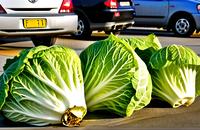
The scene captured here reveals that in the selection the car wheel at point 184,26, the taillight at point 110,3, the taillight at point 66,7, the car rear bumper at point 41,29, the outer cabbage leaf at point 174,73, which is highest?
the outer cabbage leaf at point 174,73

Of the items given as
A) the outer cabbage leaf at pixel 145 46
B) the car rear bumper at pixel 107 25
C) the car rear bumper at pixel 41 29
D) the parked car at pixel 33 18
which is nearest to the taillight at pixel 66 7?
the parked car at pixel 33 18

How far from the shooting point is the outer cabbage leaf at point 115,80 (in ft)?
18.4

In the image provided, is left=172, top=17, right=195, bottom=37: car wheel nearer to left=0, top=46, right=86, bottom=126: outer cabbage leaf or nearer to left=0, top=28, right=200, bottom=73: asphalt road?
left=0, top=28, right=200, bottom=73: asphalt road

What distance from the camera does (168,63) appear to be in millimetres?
6207

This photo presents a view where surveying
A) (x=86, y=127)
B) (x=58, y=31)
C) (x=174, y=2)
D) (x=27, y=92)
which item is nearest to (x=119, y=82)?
(x=86, y=127)

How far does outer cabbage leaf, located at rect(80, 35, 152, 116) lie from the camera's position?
221 inches

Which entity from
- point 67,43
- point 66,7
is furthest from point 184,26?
point 66,7

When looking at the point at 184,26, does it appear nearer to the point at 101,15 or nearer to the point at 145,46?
the point at 101,15

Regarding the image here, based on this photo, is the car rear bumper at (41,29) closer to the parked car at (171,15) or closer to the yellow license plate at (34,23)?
the yellow license plate at (34,23)

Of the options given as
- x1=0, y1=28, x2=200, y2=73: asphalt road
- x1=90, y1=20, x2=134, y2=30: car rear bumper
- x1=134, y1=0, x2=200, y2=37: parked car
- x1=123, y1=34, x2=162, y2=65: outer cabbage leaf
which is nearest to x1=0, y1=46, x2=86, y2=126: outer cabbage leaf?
x1=123, y1=34, x2=162, y2=65: outer cabbage leaf

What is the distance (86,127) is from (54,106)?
37cm

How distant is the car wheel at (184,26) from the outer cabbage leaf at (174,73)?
9.85 m

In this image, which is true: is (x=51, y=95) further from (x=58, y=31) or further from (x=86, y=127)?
(x=58, y=31)

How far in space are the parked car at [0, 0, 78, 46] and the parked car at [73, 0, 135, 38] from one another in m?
2.77
